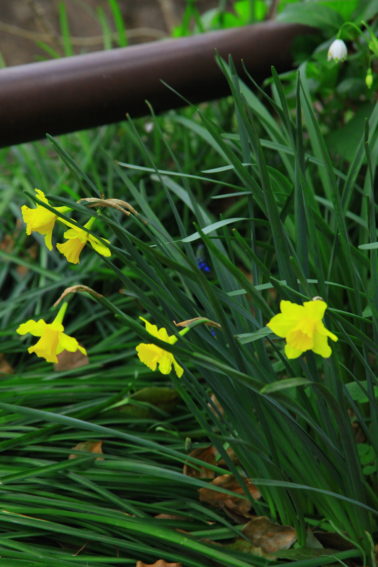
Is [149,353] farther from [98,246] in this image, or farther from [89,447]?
[89,447]

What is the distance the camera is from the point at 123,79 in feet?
6.50

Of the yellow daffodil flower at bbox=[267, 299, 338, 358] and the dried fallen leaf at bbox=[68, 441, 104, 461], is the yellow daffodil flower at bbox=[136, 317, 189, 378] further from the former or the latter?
the dried fallen leaf at bbox=[68, 441, 104, 461]

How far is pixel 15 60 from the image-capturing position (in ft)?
25.8

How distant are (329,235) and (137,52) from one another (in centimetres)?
90

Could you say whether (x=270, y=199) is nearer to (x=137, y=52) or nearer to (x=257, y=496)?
(x=257, y=496)

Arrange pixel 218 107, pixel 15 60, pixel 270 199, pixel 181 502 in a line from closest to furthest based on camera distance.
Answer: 1. pixel 270 199
2. pixel 181 502
3. pixel 218 107
4. pixel 15 60

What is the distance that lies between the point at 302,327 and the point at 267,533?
0.56 meters

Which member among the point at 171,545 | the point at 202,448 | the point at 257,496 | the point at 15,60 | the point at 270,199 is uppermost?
the point at 15,60

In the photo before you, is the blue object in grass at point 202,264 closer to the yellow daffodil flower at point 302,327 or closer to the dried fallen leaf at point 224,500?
the dried fallen leaf at point 224,500

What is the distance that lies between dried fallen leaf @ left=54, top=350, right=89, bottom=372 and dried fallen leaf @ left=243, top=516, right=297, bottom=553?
0.65 meters

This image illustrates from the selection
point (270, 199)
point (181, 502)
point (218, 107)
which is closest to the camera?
point (270, 199)

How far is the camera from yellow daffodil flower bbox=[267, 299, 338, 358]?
824mm

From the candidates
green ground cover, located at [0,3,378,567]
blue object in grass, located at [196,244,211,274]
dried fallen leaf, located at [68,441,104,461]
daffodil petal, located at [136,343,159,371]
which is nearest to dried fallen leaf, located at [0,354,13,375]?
green ground cover, located at [0,3,378,567]

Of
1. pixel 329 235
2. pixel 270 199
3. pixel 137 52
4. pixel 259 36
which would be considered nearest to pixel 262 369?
pixel 270 199
